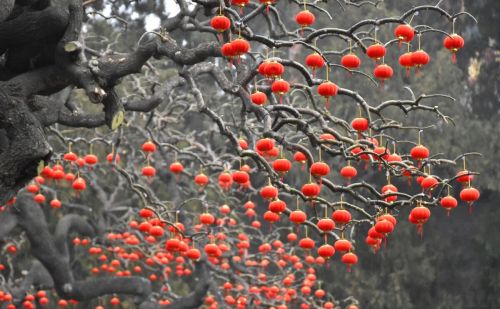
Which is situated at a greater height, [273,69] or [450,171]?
[273,69]

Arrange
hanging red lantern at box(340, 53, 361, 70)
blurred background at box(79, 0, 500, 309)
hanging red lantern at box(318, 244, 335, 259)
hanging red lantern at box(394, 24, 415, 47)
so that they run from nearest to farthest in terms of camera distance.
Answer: hanging red lantern at box(394, 24, 415, 47) < hanging red lantern at box(340, 53, 361, 70) < hanging red lantern at box(318, 244, 335, 259) < blurred background at box(79, 0, 500, 309)

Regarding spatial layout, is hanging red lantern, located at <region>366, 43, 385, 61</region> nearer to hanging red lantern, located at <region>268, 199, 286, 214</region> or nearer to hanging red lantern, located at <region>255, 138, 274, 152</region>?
hanging red lantern, located at <region>255, 138, 274, 152</region>

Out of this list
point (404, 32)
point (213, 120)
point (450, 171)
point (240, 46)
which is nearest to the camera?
point (240, 46)

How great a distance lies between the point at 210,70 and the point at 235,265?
5.78m

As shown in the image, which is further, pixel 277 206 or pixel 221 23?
pixel 277 206

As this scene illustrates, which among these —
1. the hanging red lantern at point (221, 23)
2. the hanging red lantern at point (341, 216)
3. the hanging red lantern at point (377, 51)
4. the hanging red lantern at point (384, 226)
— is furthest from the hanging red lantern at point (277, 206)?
the hanging red lantern at point (221, 23)

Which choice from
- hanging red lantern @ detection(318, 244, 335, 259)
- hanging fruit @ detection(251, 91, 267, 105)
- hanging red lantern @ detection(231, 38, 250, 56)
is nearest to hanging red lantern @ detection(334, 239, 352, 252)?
hanging red lantern @ detection(318, 244, 335, 259)

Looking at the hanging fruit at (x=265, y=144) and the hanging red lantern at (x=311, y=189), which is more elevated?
the hanging fruit at (x=265, y=144)

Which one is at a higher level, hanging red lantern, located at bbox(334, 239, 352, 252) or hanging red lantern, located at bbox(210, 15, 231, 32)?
hanging red lantern, located at bbox(210, 15, 231, 32)

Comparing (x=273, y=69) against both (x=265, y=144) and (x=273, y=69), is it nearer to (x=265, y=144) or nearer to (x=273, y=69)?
(x=273, y=69)

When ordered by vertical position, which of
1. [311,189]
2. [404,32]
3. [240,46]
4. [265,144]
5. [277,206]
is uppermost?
[404,32]

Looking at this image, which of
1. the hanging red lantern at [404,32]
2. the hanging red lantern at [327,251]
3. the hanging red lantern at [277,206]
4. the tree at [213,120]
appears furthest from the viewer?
the hanging red lantern at [327,251]

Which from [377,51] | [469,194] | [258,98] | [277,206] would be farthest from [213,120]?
[469,194]

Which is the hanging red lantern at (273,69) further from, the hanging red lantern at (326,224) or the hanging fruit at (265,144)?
the hanging red lantern at (326,224)
